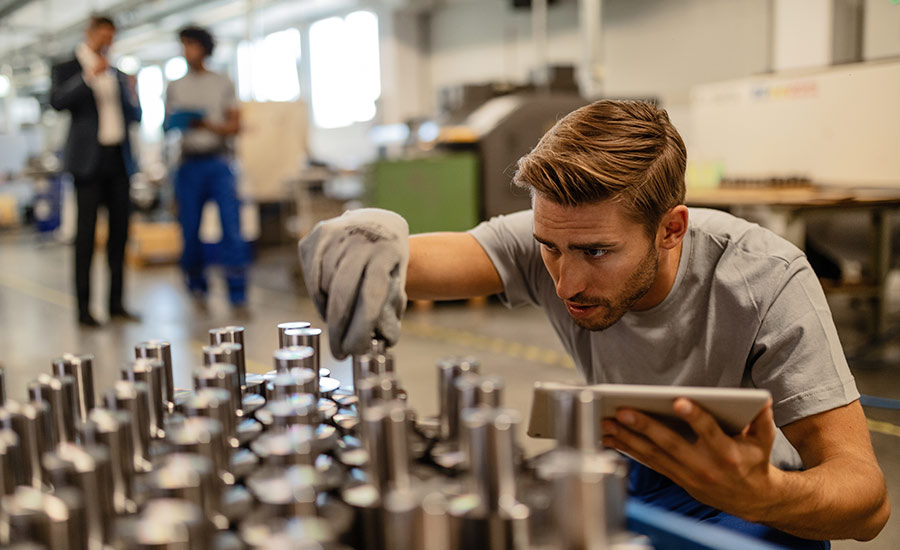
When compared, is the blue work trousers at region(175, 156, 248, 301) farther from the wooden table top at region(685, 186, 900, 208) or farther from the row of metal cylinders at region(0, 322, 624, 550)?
the row of metal cylinders at region(0, 322, 624, 550)

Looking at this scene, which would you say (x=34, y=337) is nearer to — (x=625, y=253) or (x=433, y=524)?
(x=625, y=253)

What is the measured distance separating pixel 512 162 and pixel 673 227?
10.7 feet

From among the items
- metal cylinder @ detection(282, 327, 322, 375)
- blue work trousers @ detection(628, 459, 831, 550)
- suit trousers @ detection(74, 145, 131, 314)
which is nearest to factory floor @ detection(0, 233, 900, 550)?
suit trousers @ detection(74, 145, 131, 314)

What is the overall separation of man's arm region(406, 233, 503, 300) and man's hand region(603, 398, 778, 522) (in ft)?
1.69

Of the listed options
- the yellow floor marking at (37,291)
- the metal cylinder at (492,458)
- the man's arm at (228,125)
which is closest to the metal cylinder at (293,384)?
the metal cylinder at (492,458)

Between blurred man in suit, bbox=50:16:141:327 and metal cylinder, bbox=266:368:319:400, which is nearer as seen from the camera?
metal cylinder, bbox=266:368:319:400

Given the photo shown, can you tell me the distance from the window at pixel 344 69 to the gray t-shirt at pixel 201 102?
6.14 meters

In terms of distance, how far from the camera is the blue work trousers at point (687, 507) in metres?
0.93

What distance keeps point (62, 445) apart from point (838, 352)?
35.2 inches

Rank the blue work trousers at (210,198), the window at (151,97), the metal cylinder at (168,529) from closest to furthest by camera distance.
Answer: the metal cylinder at (168,529) < the blue work trousers at (210,198) < the window at (151,97)

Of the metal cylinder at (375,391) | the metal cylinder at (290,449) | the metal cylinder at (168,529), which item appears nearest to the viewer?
the metal cylinder at (168,529)

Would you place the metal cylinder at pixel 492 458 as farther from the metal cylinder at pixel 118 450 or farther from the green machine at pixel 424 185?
the green machine at pixel 424 185

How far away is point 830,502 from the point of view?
83 centimetres

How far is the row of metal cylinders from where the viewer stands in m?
0.44
